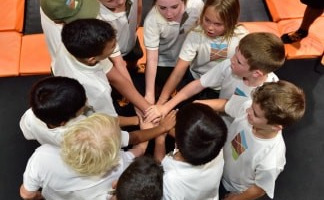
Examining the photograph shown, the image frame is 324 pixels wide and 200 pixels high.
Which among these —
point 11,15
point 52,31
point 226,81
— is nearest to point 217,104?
point 226,81

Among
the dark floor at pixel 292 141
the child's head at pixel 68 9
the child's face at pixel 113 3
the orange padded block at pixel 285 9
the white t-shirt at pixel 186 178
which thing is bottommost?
the dark floor at pixel 292 141

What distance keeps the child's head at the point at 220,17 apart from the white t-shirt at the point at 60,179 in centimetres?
89

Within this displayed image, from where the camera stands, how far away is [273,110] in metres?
1.64

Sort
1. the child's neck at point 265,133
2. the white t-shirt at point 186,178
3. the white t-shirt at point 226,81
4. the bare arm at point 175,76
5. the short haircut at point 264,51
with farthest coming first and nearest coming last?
the bare arm at point 175,76
the white t-shirt at point 226,81
the short haircut at point 264,51
the child's neck at point 265,133
the white t-shirt at point 186,178

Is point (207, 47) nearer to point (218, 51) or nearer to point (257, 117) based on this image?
point (218, 51)

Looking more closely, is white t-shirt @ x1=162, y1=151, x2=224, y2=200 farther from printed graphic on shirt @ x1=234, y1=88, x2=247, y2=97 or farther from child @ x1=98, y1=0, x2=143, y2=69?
child @ x1=98, y1=0, x2=143, y2=69

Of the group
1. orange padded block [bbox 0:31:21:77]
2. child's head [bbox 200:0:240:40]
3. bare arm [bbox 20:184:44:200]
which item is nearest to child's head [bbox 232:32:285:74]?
child's head [bbox 200:0:240:40]

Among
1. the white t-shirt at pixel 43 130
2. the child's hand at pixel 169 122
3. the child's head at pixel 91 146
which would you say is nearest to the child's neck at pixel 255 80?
the child's hand at pixel 169 122

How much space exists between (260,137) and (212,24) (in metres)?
0.69

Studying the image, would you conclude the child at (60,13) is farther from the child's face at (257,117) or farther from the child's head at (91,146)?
the child's face at (257,117)

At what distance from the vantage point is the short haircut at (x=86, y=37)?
1797 millimetres

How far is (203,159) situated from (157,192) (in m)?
0.22

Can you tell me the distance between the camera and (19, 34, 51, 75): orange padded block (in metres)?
3.00

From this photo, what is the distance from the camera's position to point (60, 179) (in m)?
1.64
